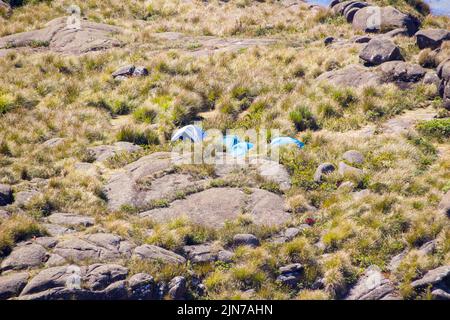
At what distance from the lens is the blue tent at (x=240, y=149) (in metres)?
17.2

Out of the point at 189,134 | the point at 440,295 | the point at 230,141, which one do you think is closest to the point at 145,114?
the point at 189,134

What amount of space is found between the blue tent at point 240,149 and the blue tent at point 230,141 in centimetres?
14

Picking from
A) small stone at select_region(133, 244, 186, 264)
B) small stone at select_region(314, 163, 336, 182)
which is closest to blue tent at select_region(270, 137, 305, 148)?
small stone at select_region(314, 163, 336, 182)

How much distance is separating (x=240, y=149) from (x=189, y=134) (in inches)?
78.4

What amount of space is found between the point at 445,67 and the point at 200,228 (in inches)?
462

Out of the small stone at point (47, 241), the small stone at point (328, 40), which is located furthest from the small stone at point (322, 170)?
the small stone at point (328, 40)

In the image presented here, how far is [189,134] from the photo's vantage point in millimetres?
18375

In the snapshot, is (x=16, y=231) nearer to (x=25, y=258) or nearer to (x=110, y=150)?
(x=25, y=258)

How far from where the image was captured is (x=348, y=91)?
20516 mm

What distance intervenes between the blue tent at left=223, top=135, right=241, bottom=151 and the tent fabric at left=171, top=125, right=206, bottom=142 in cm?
85

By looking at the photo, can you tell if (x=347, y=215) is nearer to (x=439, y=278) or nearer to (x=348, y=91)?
(x=439, y=278)

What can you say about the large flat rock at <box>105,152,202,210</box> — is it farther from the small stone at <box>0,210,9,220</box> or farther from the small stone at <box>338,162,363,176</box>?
the small stone at <box>338,162,363,176</box>

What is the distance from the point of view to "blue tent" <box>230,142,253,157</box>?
1722cm
